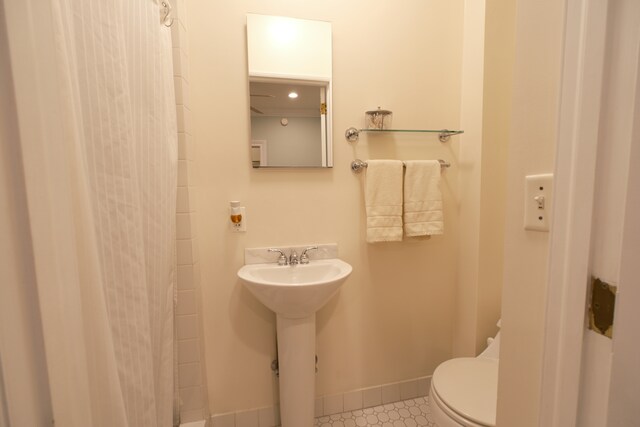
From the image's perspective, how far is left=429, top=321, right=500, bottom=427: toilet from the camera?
955 mm

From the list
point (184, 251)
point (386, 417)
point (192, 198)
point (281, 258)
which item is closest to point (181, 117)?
point (192, 198)

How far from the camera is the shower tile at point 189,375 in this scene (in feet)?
4.15

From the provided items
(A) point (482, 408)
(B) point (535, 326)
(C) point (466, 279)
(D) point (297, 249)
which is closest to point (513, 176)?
(B) point (535, 326)

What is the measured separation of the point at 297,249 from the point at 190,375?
0.75m

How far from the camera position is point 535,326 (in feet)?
1.62

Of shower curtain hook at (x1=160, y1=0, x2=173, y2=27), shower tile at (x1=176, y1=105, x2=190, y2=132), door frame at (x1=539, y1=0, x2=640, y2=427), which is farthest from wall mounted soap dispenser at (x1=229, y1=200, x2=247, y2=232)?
door frame at (x1=539, y1=0, x2=640, y2=427)

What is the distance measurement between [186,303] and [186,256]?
0.22m

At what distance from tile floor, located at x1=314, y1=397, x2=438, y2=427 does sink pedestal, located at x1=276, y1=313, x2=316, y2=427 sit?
0.28 m

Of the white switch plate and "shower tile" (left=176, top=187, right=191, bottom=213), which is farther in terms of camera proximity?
"shower tile" (left=176, top=187, right=191, bottom=213)

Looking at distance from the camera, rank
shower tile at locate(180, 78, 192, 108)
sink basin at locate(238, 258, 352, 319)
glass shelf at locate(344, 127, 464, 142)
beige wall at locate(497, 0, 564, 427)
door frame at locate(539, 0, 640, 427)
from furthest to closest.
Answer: glass shelf at locate(344, 127, 464, 142) → shower tile at locate(180, 78, 192, 108) → sink basin at locate(238, 258, 352, 319) → beige wall at locate(497, 0, 564, 427) → door frame at locate(539, 0, 640, 427)

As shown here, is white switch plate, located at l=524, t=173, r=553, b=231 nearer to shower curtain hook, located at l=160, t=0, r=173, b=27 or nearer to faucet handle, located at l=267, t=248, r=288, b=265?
faucet handle, located at l=267, t=248, r=288, b=265

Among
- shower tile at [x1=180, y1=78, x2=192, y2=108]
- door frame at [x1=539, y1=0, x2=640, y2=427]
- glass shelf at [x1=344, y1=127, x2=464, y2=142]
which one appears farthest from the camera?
glass shelf at [x1=344, y1=127, x2=464, y2=142]

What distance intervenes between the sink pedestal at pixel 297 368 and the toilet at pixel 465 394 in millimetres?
533

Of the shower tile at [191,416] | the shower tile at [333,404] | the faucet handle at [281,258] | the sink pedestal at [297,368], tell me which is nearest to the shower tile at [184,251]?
the faucet handle at [281,258]
